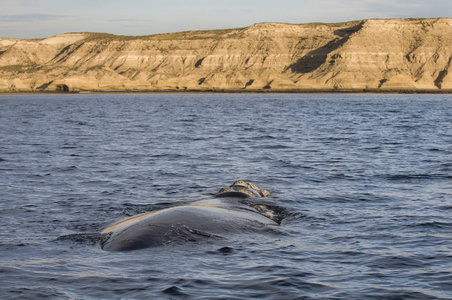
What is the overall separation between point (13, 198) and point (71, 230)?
424 centimetres

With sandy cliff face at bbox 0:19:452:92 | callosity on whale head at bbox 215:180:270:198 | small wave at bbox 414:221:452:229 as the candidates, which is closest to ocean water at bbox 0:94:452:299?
small wave at bbox 414:221:452:229

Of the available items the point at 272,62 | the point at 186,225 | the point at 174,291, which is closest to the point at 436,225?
the point at 186,225

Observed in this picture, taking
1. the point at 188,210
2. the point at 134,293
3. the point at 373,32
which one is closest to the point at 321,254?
Result: the point at 188,210

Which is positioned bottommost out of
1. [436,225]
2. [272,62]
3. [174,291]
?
[436,225]

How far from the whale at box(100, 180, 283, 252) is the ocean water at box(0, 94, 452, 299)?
0.96ft

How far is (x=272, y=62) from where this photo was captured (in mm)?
166750

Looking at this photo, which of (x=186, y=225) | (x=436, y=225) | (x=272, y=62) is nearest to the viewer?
(x=186, y=225)

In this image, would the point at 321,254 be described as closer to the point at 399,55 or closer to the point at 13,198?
the point at 13,198

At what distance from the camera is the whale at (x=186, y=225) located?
9961 millimetres

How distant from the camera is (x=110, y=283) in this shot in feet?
26.4

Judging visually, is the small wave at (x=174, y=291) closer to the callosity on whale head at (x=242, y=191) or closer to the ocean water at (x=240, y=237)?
the ocean water at (x=240, y=237)

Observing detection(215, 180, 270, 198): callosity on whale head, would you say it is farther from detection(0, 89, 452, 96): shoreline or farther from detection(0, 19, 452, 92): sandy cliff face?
detection(0, 19, 452, 92): sandy cliff face

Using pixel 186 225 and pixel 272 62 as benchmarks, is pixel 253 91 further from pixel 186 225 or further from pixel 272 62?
pixel 186 225

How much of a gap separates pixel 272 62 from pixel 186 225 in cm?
15959
